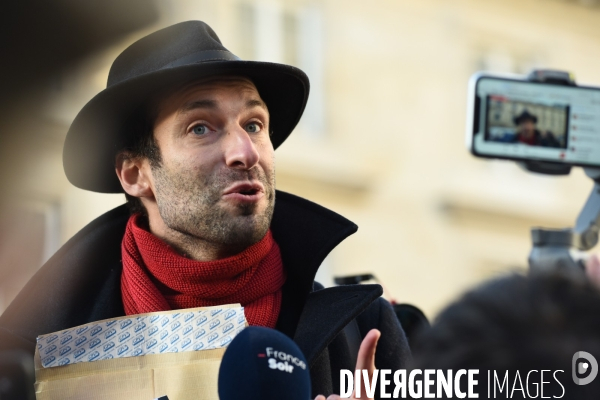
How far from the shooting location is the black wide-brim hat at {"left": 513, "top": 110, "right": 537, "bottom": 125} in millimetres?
3576

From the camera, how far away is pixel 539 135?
357 centimetres

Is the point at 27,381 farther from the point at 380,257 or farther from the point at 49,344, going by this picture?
the point at 380,257

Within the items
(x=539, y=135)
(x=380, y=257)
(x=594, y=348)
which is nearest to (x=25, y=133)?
(x=594, y=348)

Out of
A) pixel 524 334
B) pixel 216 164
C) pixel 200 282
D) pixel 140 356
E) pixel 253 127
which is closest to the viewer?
pixel 524 334

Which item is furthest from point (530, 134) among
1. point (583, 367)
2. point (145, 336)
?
point (583, 367)

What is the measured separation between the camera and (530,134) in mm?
3584

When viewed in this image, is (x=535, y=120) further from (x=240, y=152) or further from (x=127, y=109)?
(x=127, y=109)

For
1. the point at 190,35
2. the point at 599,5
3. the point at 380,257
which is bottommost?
the point at 380,257

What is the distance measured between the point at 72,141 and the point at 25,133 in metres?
1.07

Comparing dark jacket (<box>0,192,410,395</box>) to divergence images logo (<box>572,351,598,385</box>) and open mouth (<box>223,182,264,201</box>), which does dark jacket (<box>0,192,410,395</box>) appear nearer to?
open mouth (<box>223,182,264,201</box>)

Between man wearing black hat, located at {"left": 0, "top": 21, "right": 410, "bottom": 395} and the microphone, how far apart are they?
2.87ft

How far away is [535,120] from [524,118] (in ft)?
0.10

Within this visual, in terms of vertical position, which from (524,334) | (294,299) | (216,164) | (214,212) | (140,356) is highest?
(216,164)

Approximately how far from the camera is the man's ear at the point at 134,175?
11.5 ft
